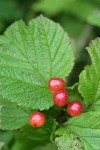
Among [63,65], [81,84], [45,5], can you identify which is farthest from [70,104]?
[45,5]

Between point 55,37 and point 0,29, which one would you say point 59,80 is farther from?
point 0,29

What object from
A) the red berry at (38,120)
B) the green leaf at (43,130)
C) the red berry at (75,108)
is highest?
the red berry at (75,108)

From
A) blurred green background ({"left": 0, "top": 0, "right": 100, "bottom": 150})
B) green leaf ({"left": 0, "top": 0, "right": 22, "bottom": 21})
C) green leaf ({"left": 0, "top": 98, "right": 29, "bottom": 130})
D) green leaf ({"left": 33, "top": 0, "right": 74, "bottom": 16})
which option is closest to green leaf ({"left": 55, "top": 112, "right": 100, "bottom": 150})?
green leaf ({"left": 0, "top": 98, "right": 29, "bottom": 130})

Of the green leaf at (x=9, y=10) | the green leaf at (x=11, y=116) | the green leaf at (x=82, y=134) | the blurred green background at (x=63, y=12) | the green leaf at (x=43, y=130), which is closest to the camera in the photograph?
the green leaf at (x=82, y=134)

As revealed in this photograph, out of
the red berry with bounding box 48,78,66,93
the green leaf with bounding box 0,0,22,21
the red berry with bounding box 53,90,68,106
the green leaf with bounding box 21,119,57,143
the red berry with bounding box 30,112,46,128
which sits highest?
the green leaf with bounding box 0,0,22,21

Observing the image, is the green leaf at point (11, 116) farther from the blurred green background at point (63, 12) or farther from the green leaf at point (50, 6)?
the green leaf at point (50, 6)

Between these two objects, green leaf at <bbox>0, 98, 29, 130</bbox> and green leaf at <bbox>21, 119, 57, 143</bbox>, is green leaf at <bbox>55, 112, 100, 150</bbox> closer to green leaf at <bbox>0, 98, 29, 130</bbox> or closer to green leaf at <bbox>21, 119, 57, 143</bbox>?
green leaf at <bbox>21, 119, 57, 143</bbox>

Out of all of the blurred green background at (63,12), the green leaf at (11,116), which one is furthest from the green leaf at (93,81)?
the blurred green background at (63,12)
